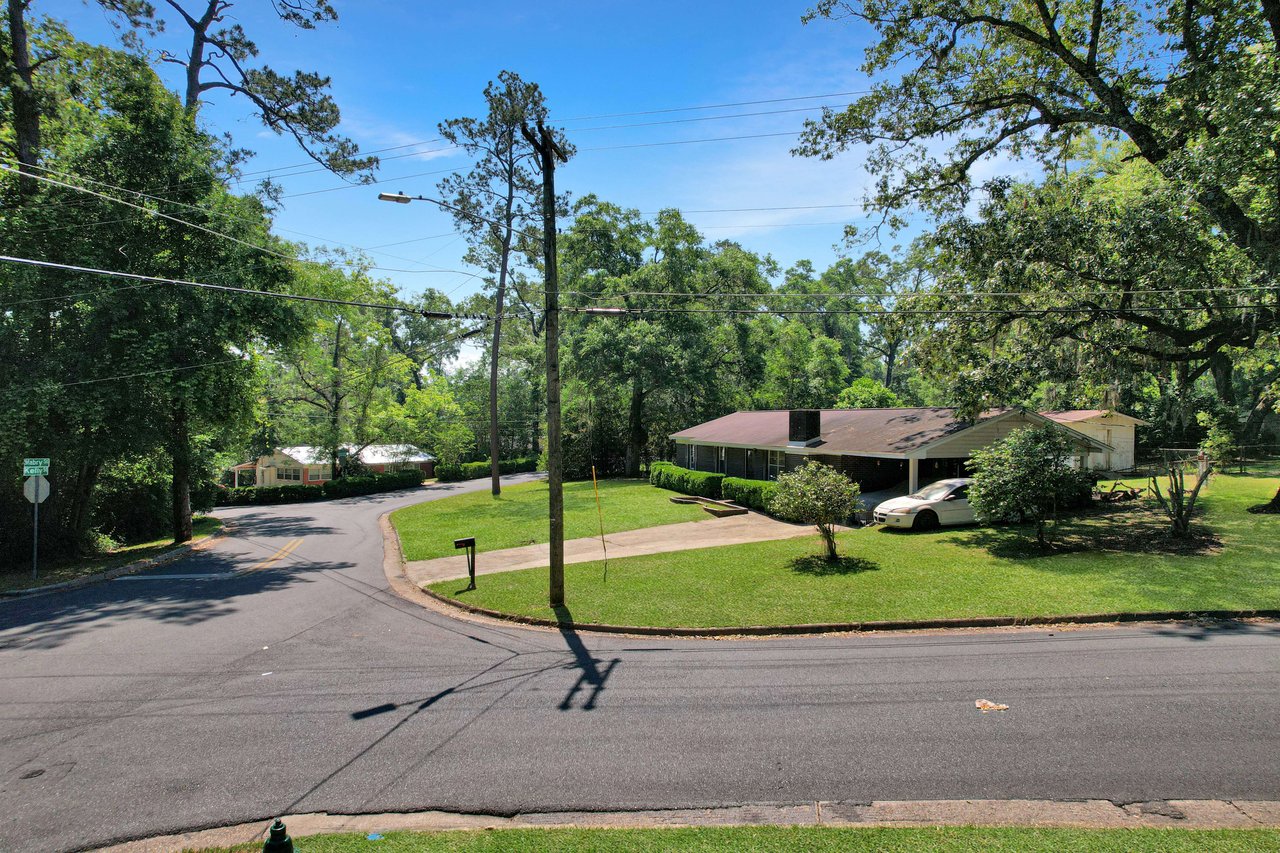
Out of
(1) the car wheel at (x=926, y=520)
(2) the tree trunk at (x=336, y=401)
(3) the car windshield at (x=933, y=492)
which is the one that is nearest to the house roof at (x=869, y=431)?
(3) the car windshield at (x=933, y=492)

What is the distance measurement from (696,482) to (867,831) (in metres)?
24.6

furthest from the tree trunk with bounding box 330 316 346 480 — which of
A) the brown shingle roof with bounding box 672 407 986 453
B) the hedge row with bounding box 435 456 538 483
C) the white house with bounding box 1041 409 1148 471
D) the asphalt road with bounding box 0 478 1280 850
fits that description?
the white house with bounding box 1041 409 1148 471

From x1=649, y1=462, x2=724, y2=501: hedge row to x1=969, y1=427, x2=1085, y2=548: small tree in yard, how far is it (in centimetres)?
1381

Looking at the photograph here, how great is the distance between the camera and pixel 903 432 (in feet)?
70.3

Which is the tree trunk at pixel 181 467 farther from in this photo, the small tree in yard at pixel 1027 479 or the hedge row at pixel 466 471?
the hedge row at pixel 466 471

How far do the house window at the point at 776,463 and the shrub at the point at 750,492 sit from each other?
1.33 metres

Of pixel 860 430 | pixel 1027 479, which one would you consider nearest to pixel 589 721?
pixel 1027 479

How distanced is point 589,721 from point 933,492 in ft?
50.8

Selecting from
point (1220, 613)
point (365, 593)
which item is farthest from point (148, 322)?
point (1220, 613)

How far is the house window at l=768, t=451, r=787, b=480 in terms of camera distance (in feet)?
85.7

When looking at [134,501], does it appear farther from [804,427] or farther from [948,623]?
[948,623]

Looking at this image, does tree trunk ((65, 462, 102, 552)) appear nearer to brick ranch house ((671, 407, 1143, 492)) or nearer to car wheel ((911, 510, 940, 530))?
brick ranch house ((671, 407, 1143, 492))

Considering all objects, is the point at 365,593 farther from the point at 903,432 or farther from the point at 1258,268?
the point at 1258,268

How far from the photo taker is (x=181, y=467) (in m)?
20.8
